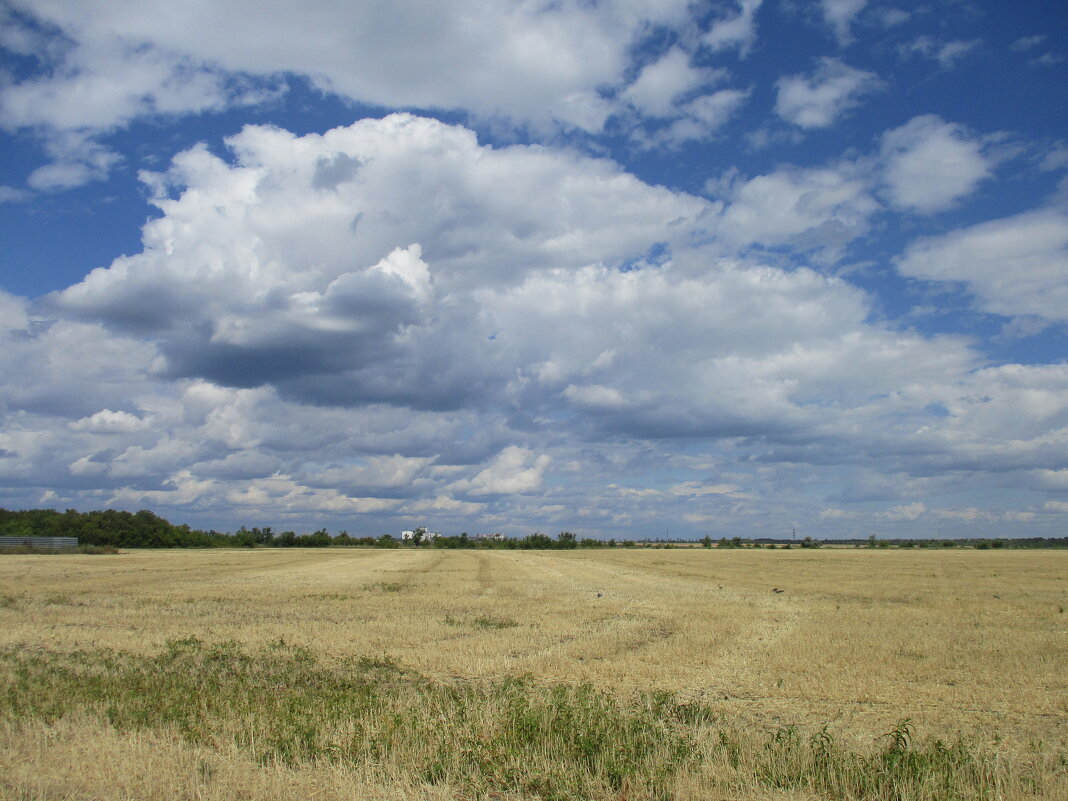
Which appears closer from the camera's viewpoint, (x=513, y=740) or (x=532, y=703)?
(x=513, y=740)

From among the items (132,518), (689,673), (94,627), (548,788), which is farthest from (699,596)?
(132,518)

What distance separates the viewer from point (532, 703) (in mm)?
11578

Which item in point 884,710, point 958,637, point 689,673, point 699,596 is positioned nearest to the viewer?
point 884,710

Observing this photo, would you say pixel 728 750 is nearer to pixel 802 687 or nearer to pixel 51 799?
pixel 802 687

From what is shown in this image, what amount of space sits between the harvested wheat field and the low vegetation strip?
4 cm

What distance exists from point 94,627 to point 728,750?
2073cm

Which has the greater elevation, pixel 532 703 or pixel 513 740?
pixel 513 740

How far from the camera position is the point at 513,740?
912 centimetres

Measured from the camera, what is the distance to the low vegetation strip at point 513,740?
26.0 ft

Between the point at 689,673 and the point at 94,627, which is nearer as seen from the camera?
the point at 689,673

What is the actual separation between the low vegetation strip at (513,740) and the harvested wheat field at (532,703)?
0.14 ft

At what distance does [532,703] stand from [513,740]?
2.53 metres

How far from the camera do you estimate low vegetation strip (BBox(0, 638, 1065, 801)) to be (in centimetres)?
792

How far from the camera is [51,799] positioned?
7.46 m
